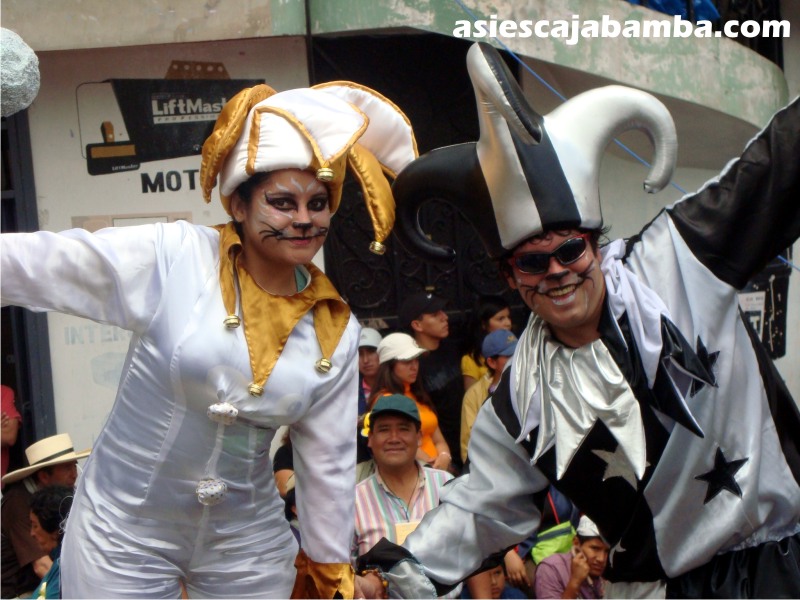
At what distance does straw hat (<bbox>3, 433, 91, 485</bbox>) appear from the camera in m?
5.32

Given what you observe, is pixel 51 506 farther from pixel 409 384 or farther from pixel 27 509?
pixel 409 384

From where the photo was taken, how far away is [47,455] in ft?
17.7

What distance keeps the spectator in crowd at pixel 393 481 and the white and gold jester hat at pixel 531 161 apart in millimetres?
1751

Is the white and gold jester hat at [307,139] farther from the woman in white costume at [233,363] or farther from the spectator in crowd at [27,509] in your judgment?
the spectator in crowd at [27,509]

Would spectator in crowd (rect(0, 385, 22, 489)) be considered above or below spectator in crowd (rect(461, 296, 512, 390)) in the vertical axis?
below

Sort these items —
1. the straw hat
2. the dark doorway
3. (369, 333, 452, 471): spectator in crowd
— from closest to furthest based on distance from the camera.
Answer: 1. the straw hat
2. (369, 333, 452, 471): spectator in crowd
3. the dark doorway

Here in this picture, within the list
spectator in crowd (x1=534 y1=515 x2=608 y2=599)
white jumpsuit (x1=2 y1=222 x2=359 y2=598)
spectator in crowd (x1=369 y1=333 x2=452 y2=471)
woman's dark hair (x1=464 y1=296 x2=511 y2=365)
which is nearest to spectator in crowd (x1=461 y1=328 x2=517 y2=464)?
spectator in crowd (x1=369 y1=333 x2=452 y2=471)

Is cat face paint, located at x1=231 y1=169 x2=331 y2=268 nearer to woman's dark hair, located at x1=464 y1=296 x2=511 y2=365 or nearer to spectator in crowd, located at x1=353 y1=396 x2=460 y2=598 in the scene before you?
spectator in crowd, located at x1=353 y1=396 x2=460 y2=598

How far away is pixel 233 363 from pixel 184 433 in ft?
0.88

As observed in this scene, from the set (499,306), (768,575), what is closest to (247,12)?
(499,306)

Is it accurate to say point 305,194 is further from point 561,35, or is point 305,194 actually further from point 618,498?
point 561,35

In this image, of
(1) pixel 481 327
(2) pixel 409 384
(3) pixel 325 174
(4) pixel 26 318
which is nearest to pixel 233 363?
(3) pixel 325 174

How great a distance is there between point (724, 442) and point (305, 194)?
1364mm

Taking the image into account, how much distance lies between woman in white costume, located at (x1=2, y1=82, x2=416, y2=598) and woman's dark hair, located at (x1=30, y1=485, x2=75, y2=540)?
1.33 m
